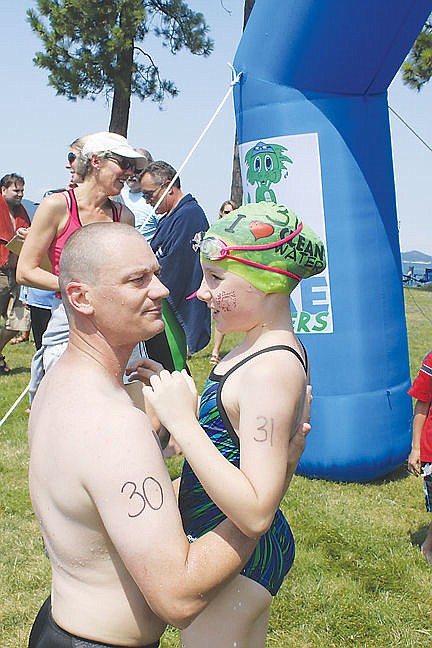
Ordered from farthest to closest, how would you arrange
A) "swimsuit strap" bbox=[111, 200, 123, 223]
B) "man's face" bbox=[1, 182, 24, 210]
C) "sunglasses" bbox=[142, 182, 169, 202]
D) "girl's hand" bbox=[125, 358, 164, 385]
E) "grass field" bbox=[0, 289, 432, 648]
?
"man's face" bbox=[1, 182, 24, 210], "sunglasses" bbox=[142, 182, 169, 202], "swimsuit strap" bbox=[111, 200, 123, 223], "grass field" bbox=[0, 289, 432, 648], "girl's hand" bbox=[125, 358, 164, 385]

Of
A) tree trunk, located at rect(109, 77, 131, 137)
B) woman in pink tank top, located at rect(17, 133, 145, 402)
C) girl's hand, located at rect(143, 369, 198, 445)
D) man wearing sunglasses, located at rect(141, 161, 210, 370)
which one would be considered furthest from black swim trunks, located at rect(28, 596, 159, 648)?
tree trunk, located at rect(109, 77, 131, 137)

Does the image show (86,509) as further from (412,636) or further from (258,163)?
(258,163)

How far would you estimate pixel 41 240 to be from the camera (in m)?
3.70

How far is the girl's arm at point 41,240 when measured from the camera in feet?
12.0

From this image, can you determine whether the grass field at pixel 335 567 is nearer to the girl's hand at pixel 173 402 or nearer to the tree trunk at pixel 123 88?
the girl's hand at pixel 173 402

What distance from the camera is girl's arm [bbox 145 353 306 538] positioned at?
1596mm

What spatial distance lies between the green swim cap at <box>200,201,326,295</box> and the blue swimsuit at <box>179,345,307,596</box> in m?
0.22

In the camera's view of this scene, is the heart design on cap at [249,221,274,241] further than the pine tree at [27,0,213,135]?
No

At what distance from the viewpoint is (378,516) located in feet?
15.3

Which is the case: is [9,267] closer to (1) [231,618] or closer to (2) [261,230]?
(2) [261,230]

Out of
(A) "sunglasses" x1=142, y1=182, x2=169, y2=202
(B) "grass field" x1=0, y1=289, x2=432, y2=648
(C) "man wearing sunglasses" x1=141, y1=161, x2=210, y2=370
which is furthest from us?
(A) "sunglasses" x1=142, y1=182, x2=169, y2=202

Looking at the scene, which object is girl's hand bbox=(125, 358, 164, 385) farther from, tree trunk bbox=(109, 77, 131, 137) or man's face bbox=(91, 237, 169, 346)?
tree trunk bbox=(109, 77, 131, 137)

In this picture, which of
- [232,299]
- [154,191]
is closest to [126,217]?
[154,191]

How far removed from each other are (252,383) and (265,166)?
335 cm
